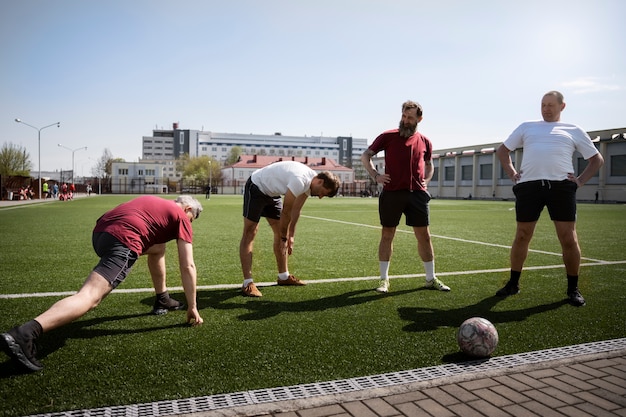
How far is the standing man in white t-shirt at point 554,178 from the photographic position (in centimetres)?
495

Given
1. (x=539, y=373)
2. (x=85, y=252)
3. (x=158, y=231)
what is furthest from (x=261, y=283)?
(x=85, y=252)

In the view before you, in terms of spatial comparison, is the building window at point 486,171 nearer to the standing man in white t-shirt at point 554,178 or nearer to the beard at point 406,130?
the standing man in white t-shirt at point 554,178

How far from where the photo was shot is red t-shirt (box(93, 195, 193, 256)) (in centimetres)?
349

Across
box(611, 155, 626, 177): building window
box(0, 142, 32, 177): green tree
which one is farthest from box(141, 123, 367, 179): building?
box(611, 155, 626, 177): building window

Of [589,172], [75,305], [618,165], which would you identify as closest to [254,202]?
[75,305]

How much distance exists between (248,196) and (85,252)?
4.63 meters

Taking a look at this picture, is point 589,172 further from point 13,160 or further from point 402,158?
point 13,160

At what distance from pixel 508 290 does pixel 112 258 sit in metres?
4.20

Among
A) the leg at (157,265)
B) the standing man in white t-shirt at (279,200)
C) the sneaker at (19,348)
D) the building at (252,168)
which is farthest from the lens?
the building at (252,168)

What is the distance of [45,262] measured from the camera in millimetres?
7145

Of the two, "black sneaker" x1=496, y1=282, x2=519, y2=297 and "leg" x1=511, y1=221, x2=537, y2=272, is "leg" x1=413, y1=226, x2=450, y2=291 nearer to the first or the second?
"black sneaker" x1=496, y1=282, x2=519, y2=297

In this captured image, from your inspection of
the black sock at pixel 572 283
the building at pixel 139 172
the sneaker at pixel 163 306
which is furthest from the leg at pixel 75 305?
the building at pixel 139 172

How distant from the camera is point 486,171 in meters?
65.3

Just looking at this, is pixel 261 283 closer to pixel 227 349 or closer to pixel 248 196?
pixel 248 196
